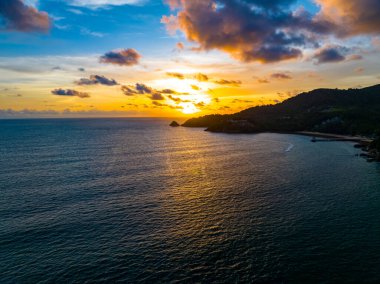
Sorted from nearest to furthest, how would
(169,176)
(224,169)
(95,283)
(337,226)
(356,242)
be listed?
(95,283) → (356,242) → (337,226) → (169,176) → (224,169)

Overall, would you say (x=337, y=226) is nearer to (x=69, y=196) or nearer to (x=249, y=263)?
(x=249, y=263)

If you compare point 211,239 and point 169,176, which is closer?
point 211,239

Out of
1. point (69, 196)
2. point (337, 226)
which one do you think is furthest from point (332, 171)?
point (69, 196)

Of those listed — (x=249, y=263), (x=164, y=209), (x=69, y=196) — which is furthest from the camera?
(x=69, y=196)

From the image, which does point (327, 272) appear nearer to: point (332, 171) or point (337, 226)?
point (337, 226)

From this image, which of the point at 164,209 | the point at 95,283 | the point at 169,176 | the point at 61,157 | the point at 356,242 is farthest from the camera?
the point at 61,157

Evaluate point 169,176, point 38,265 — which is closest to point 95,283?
point 38,265
